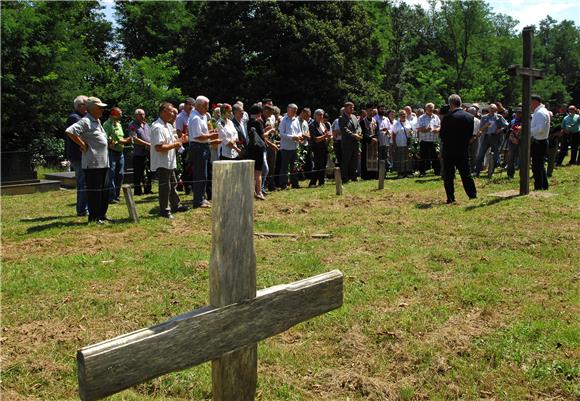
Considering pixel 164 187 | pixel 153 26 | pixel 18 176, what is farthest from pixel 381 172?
pixel 153 26

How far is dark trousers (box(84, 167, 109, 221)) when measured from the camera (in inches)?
358

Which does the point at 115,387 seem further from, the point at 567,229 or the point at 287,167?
the point at 287,167

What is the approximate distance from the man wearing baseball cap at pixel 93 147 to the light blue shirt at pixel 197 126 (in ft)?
6.03

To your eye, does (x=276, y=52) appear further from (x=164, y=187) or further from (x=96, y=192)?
(x=96, y=192)

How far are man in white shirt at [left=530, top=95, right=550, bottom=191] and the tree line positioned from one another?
18215mm

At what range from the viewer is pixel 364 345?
4.60 meters

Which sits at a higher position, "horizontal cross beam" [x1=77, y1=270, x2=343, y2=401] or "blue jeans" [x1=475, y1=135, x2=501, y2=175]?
"blue jeans" [x1=475, y1=135, x2=501, y2=175]

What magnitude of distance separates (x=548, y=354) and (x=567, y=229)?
4628mm

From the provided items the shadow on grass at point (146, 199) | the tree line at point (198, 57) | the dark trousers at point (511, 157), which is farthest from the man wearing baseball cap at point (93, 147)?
the tree line at point (198, 57)

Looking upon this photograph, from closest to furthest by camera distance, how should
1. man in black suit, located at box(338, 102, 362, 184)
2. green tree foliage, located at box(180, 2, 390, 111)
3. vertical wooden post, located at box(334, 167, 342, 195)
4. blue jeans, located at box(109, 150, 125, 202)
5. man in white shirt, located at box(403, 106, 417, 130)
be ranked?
blue jeans, located at box(109, 150, 125, 202)
vertical wooden post, located at box(334, 167, 342, 195)
man in black suit, located at box(338, 102, 362, 184)
man in white shirt, located at box(403, 106, 417, 130)
green tree foliage, located at box(180, 2, 390, 111)

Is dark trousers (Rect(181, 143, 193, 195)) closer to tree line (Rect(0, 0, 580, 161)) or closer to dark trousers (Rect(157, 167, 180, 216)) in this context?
dark trousers (Rect(157, 167, 180, 216))

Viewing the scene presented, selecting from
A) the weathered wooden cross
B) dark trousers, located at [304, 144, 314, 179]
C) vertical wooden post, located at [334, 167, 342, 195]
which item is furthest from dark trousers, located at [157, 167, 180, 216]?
the weathered wooden cross

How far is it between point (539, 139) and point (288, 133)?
19.3 ft

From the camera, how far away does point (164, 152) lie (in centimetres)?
957
